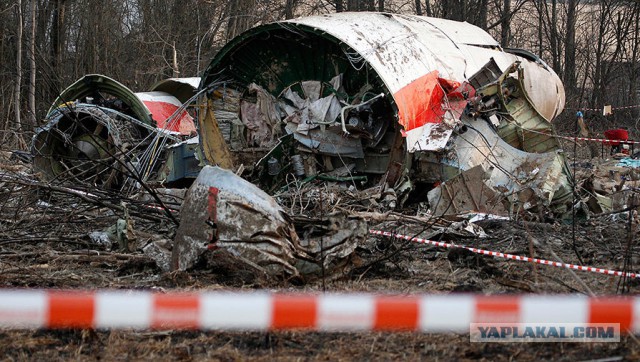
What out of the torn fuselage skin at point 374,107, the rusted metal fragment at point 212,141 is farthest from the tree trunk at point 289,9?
the rusted metal fragment at point 212,141

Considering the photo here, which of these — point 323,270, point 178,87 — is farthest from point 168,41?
point 323,270

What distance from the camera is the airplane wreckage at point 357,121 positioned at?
31.1 ft

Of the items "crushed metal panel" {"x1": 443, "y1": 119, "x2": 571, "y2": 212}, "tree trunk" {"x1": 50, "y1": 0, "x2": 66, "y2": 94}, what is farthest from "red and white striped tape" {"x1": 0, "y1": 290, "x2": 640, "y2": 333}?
"tree trunk" {"x1": 50, "y1": 0, "x2": 66, "y2": 94}

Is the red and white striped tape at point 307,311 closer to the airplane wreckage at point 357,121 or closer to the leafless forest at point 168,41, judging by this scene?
the airplane wreckage at point 357,121

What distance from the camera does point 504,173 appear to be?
9.65 meters

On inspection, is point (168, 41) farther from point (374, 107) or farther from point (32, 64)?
point (374, 107)

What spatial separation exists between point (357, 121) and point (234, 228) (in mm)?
4793

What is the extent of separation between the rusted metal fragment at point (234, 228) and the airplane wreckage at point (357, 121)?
3285 mm

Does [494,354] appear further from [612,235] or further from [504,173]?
[504,173]

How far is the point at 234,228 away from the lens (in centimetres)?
538

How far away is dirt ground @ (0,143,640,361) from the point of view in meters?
3.92

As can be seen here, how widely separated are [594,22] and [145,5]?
17.7 meters

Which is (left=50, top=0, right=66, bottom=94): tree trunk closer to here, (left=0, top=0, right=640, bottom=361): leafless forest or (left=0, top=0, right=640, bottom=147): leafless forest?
(left=0, top=0, right=640, bottom=147): leafless forest

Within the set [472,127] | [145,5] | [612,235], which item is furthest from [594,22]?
[612,235]
